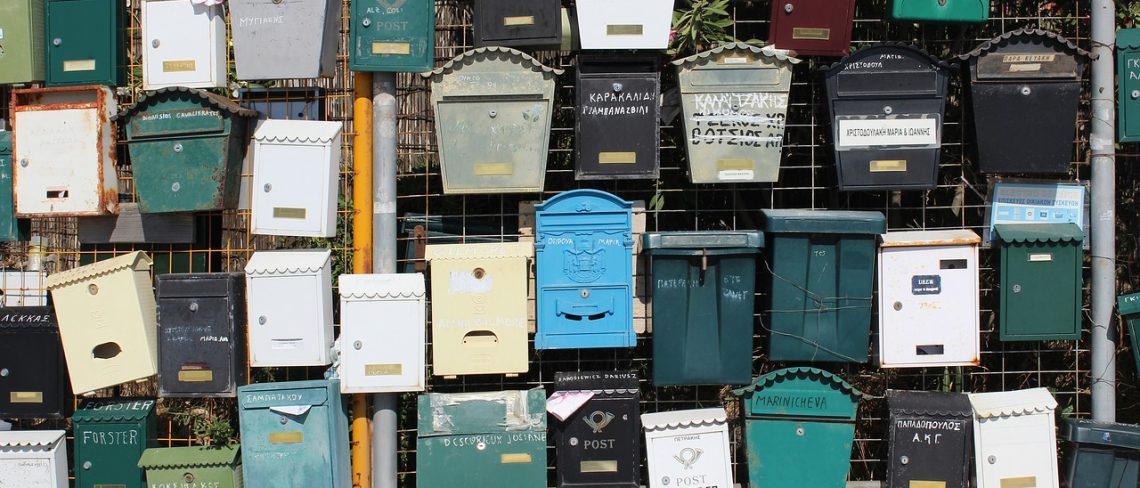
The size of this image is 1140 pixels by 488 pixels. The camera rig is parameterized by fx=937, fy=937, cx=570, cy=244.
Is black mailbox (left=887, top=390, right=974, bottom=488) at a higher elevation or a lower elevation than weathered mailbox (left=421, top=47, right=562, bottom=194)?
lower

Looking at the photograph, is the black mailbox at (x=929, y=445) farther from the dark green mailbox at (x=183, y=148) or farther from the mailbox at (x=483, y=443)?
the dark green mailbox at (x=183, y=148)

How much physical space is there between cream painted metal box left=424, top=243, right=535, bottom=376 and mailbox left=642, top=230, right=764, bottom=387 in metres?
0.61

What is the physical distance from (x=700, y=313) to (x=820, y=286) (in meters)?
0.56

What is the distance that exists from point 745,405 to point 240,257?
8.94 ft

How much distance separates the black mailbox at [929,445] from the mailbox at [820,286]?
36 cm

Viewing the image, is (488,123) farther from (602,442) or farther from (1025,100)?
(1025,100)

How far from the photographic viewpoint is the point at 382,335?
422 cm

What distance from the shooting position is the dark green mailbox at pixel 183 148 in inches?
170

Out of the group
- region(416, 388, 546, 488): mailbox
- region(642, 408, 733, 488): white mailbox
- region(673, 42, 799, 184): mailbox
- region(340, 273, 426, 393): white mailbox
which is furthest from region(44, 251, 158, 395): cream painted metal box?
region(673, 42, 799, 184): mailbox

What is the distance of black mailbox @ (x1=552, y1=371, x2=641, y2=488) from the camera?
13.9 ft

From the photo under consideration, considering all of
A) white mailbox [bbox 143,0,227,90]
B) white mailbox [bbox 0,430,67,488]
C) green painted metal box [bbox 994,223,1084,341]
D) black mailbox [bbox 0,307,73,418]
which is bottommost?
white mailbox [bbox 0,430,67,488]

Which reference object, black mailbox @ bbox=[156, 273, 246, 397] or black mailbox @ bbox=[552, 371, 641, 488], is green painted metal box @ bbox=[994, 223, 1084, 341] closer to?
black mailbox @ bbox=[552, 371, 641, 488]

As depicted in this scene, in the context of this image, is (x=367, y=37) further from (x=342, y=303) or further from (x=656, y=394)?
(x=656, y=394)

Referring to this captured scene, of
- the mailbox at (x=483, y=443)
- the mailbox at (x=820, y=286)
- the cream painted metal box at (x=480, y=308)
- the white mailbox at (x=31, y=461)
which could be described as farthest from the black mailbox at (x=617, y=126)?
the white mailbox at (x=31, y=461)
